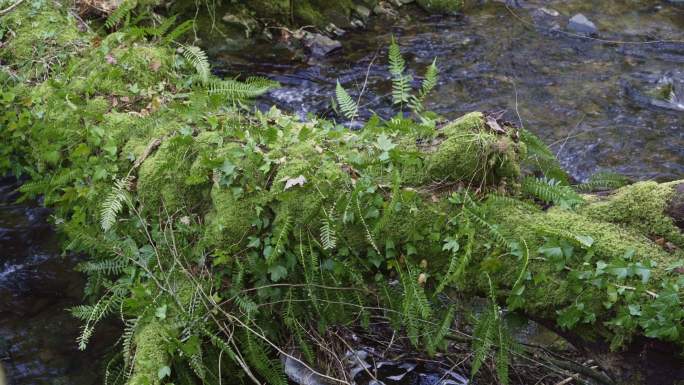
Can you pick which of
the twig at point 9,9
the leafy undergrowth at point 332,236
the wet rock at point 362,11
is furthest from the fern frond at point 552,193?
the wet rock at point 362,11

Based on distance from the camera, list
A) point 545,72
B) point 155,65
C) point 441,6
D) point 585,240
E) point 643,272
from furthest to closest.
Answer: point 441,6, point 545,72, point 155,65, point 585,240, point 643,272

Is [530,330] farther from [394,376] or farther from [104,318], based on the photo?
[104,318]

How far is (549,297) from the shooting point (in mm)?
2789

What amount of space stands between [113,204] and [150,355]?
1065 mm

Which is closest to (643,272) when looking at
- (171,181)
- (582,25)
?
(171,181)

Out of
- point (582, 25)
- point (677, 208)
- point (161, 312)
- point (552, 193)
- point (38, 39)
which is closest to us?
point (677, 208)

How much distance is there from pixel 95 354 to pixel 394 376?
222 centimetres

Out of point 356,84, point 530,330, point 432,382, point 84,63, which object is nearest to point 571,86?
point 356,84

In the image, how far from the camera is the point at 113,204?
3611 mm

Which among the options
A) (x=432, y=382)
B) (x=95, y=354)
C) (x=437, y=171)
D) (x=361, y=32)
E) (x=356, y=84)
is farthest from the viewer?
(x=361, y=32)

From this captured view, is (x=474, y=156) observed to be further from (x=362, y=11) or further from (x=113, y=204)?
(x=362, y=11)

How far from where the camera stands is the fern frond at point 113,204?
356cm

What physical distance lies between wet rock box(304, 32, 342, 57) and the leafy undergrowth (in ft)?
15.2

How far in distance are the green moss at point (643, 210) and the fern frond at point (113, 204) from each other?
2.81 m
